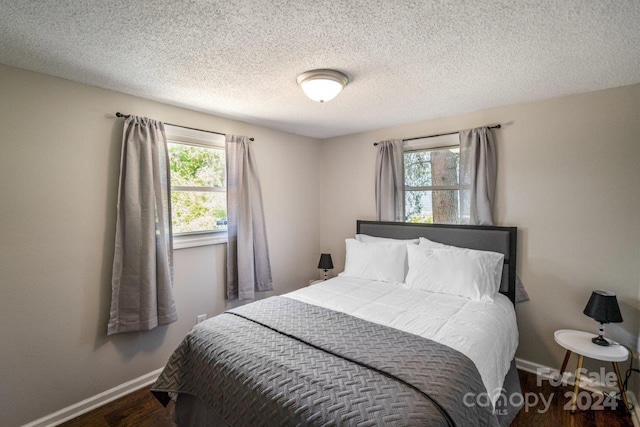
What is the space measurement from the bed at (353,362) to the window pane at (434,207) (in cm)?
56

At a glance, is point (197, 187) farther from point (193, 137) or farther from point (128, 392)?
point (128, 392)

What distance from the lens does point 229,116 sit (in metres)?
2.97

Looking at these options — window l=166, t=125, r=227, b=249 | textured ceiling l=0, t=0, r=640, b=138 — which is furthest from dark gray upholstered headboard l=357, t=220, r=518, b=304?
window l=166, t=125, r=227, b=249

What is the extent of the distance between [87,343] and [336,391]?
2.03 metres

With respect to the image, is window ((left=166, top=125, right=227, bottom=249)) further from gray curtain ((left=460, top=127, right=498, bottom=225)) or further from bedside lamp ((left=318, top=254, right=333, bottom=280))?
gray curtain ((left=460, top=127, right=498, bottom=225))

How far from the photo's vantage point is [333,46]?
162cm

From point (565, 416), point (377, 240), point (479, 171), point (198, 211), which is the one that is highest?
point (479, 171)

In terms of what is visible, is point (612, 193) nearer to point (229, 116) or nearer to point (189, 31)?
point (189, 31)

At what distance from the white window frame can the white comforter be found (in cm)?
116

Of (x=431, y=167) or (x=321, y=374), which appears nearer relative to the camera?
(x=321, y=374)

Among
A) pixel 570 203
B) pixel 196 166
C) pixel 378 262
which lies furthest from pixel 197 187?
pixel 570 203

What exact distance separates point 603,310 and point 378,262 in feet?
5.57

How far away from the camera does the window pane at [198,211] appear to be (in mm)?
2705

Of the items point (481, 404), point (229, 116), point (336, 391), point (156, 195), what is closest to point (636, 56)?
point (481, 404)
